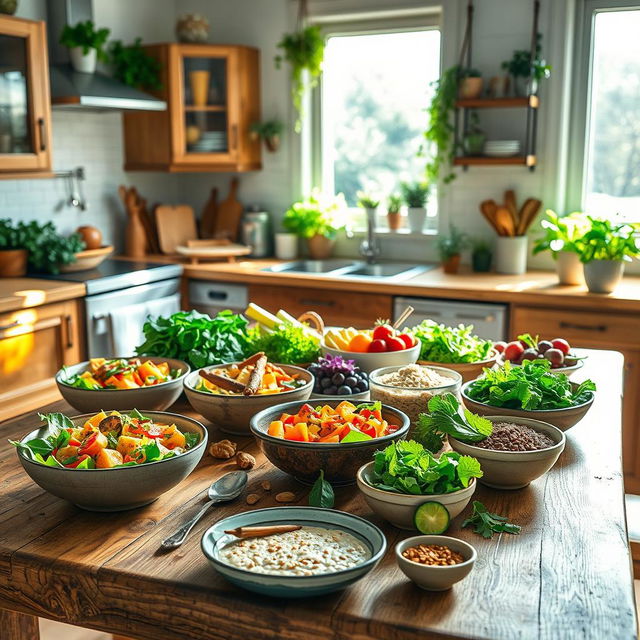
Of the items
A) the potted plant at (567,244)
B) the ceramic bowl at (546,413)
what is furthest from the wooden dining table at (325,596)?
the potted plant at (567,244)

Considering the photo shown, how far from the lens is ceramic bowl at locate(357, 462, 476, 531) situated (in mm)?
1361

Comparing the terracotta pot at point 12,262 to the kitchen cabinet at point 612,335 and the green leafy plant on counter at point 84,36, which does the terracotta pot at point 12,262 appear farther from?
the kitchen cabinet at point 612,335

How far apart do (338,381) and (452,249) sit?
2.45 meters

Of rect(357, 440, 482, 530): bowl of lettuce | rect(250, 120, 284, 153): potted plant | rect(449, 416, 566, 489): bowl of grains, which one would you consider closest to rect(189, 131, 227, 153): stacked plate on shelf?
rect(250, 120, 284, 153): potted plant

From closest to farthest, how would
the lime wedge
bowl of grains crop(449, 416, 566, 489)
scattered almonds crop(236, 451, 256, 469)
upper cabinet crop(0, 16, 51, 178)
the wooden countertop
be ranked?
the lime wedge < bowl of grains crop(449, 416, 566, 489) < scattered almonds crop(236, 451, 256, 469) < the wooden countertop < upper cabinet crop(0, 16, 51, 178)

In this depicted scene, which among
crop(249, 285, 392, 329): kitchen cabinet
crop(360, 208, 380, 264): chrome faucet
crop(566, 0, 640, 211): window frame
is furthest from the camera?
crop(360, 208, 380, 264): chrome faucet

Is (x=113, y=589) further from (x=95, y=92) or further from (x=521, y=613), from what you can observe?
(x=95, y=92)

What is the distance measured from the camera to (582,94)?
169 inches

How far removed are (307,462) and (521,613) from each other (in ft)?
1.71

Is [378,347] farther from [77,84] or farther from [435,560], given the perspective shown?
[77,84]

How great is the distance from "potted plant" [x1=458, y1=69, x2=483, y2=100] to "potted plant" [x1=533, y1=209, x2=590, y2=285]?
2.72 feet

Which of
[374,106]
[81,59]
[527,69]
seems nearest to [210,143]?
[81,59]

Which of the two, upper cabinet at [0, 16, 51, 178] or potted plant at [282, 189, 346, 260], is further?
potted plant at [282, 189, 346, 260]

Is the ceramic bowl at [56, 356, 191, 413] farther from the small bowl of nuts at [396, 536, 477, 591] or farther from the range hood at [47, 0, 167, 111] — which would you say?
the range hood at [47, 0, 167, 111]
